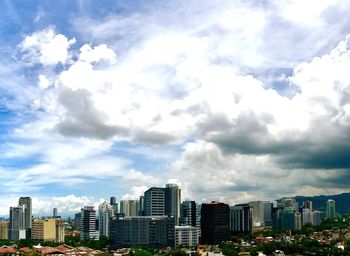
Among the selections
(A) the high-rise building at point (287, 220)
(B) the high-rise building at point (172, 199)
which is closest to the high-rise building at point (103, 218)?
(B) the high-rise building at point (172, 199)

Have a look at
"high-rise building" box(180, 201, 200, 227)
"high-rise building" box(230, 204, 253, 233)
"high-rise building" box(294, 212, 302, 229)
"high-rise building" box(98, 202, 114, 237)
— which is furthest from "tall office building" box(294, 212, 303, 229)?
"high-rise building" box(98, 202, 114, 237)

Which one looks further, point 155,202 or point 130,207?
point 130,207

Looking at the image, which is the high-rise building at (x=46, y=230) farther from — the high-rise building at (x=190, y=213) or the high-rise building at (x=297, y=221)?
the high-rise building at (x=297, y=221)

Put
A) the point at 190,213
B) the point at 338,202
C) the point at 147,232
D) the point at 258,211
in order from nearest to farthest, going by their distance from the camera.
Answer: the point at 147,232 → the point at 190,213 → the point at 258,211 → the point at 338,202

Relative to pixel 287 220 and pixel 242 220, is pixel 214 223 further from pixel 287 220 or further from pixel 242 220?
pixel 287 220

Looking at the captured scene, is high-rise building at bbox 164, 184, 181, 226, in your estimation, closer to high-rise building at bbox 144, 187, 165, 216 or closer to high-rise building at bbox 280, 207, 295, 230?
high-rise building at bbox 144, 187, 165, 216

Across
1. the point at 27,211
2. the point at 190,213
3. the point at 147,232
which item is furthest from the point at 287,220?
the point at 27,211

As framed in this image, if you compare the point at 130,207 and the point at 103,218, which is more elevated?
the point at 130,207
